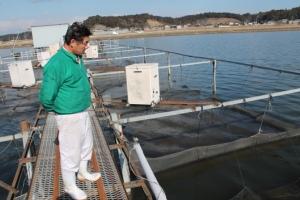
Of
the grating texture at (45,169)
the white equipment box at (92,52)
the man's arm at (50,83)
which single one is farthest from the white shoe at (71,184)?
the white equipment box at (92,52)

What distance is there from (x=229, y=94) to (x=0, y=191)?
1249cm

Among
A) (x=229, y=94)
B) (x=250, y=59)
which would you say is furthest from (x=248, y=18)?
(x=229, y=94)

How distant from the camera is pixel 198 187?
6.60 meters

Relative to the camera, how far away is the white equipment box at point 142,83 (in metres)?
8.37

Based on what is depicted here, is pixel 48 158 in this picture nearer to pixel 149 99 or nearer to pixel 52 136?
pixel 52 136

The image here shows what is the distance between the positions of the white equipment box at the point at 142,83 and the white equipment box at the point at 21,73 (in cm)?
790

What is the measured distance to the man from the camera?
2.85 m

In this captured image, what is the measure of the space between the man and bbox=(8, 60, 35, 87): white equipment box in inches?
473

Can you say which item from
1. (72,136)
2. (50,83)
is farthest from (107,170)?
(50,83)

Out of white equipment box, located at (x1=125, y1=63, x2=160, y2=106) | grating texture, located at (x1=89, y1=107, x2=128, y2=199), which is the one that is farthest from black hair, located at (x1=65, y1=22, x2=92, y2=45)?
white equipment box, located at (x1=125, y1=63, x2=160, y2=106)

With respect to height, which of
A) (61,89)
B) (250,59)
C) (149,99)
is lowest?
(250,59)

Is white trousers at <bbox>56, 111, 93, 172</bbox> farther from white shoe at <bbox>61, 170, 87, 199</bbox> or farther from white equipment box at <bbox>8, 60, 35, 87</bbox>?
white equipment box at <bbox>8, 60, 35, 87</bbox>

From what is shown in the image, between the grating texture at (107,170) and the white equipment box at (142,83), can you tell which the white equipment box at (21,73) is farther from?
the grating texture at (107,170)

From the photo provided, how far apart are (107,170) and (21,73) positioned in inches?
453
